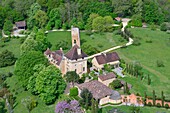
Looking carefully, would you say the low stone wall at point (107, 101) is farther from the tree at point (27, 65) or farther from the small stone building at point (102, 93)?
the tree at point (27, 65)

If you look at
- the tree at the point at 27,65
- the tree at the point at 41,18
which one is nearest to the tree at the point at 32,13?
the tree at the point at 41,18

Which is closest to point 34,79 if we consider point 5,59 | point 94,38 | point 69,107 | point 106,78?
point 69,107

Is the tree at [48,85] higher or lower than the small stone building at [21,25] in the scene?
higher

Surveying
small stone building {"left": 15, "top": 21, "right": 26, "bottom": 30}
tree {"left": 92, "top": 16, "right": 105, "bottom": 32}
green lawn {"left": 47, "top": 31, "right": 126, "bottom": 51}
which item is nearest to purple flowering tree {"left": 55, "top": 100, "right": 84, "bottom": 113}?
green lawn {"left": 47, "top": 31, "right": 126, "bottom": 51}

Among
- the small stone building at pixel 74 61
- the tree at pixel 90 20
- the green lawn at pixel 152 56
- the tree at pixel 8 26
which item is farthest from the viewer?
the tree at pixel 8 26

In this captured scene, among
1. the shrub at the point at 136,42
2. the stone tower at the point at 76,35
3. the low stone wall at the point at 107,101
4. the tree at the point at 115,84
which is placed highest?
the stone tower at the point at 76,35

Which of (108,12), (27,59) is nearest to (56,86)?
(27,59)
